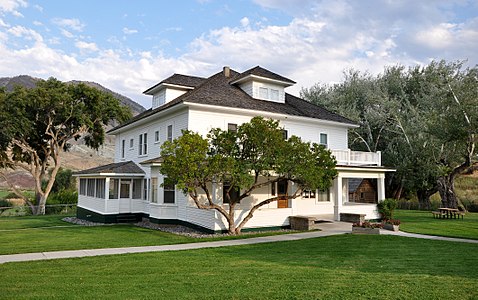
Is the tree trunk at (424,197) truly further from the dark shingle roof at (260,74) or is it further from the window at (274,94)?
the window at (274,94)

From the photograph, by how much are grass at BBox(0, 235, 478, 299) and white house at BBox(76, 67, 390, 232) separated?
22.5ft

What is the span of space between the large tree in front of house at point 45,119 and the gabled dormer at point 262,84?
62.9 ft

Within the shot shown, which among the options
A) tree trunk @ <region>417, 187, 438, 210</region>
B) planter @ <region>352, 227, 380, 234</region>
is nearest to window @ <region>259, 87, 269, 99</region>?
planter @ <region>352, 227, 380, 234</region>

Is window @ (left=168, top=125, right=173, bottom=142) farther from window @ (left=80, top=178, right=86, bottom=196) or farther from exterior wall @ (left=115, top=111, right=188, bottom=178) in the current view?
window @ (left=80, top=178, right=86, bottom=196)

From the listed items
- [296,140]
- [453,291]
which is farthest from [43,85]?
[453,291]

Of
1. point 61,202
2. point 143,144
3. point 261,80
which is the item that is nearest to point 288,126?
point 261,80

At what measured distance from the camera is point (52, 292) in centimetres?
727

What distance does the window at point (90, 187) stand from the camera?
2545 cm

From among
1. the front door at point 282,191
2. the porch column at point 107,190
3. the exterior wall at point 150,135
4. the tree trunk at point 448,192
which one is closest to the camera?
the exterior wall at point 150,135

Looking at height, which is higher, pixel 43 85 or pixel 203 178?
pixel 43 85

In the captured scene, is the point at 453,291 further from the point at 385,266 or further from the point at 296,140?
the point at 296,140

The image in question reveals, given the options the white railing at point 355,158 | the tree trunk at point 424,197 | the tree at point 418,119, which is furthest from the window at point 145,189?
the tree trunk at point 424,197

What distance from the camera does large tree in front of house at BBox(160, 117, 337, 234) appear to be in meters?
15.1

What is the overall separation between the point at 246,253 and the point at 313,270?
3.18 m
